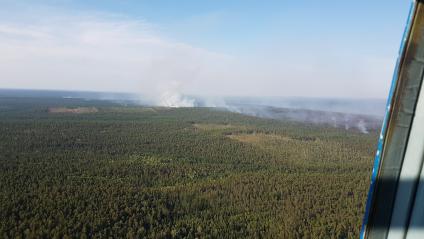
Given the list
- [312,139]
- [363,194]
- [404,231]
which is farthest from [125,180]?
[312,139]

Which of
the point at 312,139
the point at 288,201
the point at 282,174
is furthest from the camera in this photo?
the point at 312,139

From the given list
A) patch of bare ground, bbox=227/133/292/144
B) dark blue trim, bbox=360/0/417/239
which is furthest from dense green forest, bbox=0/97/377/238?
dark blue trim, bbox=360/0/417/239

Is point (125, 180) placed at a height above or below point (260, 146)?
below

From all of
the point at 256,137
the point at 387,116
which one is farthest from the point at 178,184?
the point at 387,116

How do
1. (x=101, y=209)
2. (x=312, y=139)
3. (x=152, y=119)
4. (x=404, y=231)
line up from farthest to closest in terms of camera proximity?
(x=152, y=119)
(x=312, y=139)
(x=101, y=209)
(x=404, y=231)

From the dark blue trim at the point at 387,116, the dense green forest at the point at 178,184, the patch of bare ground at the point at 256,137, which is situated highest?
the dark blue trim at the point at 387,116

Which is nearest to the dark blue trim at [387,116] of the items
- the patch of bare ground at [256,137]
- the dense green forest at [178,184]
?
the dense green forest at [178,184]

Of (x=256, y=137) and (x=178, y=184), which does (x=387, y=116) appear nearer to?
(x=178, y=184)

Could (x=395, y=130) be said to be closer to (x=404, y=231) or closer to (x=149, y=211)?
(x=404, y=231)

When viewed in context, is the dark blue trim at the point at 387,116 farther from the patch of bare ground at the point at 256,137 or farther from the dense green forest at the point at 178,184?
the patch of bare ground at the point at 256,137
